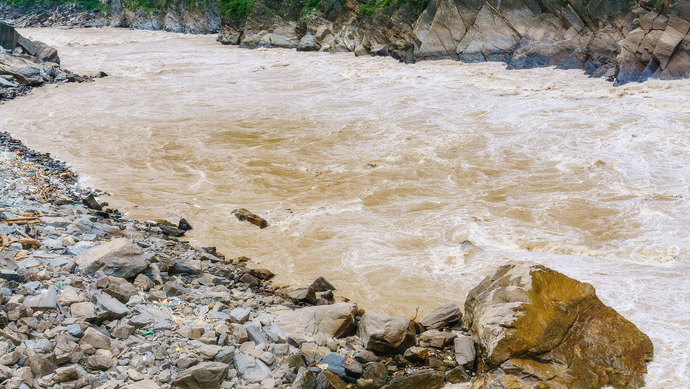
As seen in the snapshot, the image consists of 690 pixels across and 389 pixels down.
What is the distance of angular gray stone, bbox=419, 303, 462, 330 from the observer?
277 inches

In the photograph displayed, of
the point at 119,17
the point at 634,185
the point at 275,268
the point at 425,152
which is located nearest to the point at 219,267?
the point at 275,268

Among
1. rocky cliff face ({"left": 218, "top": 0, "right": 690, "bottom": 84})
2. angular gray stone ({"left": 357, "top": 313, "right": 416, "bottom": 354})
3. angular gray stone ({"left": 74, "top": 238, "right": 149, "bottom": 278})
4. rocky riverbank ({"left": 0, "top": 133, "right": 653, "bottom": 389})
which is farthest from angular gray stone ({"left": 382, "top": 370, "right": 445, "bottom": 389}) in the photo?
rocky cliff face ({"left": 218, "top": 0, "right": 690, "bottom": 84})

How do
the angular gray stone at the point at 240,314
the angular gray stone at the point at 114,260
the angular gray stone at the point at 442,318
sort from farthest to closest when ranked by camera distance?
1. the angular gray stone at the point at 114,260
2. the angular gray stone at the point at 442,318
3. the angular gray stone at the point at 240,314

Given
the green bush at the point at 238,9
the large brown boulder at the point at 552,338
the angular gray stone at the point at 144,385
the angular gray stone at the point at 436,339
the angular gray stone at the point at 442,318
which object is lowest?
the green bush at the point at 238,9

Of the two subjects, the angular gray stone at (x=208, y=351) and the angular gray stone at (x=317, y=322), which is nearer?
the angular gray stone at (x=208, y=351)

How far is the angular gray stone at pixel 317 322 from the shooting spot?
6.45 meters

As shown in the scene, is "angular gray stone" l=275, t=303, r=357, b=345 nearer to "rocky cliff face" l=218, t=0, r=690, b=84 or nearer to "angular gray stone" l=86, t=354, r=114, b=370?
"angular gray stone" l=86, t=354, r=114, b=370

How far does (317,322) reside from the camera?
263 inches

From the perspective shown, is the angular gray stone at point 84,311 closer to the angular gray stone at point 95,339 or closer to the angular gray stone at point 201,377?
the angular gray stone at point 95,339

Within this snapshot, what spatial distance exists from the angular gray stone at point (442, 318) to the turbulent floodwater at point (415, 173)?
879mm

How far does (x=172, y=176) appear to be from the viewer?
14.7 m

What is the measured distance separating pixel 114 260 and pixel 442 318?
472cm

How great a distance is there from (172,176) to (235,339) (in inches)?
382

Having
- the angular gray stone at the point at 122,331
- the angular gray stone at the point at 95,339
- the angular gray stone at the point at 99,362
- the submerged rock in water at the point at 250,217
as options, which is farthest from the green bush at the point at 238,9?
the angular gray stone at the point at 99,362
